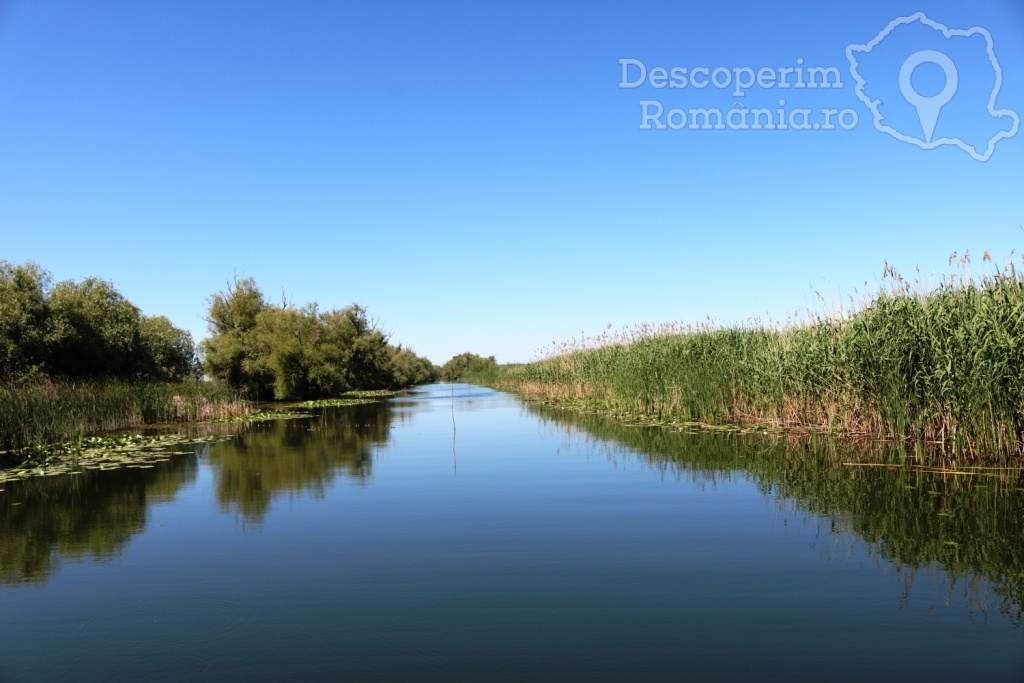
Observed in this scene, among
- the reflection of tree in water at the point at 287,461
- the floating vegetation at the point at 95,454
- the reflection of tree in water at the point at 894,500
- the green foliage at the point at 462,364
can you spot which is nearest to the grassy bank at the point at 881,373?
the reflection of tree in water at the point at 894,500

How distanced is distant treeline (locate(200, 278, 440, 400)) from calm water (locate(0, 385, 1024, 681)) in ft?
95.6

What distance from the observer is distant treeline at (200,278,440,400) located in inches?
1543

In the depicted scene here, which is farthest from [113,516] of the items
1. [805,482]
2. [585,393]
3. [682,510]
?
[585,393]

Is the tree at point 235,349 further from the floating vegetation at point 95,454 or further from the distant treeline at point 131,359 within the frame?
the floating vegetation at point 95,454

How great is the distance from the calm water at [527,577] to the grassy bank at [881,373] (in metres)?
1.36

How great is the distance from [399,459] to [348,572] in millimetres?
7589

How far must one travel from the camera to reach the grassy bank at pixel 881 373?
969 centimetres

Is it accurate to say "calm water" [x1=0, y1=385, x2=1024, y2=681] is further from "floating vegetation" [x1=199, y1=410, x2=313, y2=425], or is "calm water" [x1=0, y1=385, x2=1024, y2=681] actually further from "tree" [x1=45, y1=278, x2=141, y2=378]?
"tree" [x1=45, y1=278, x2=141, y2=378]

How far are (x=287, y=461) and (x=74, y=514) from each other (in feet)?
15.7

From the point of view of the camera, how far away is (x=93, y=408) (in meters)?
19.6

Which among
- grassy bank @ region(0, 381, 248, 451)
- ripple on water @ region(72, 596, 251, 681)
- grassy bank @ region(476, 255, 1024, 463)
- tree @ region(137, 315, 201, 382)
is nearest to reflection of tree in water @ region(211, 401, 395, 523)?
ripple on water @ region(72, 596, 251, 681)

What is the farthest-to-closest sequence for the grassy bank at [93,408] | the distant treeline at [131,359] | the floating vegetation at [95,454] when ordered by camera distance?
1. the distant treeline at [131,359]
2. the grassy bank at [93,408]
3. the floating vegetation at [95,454]

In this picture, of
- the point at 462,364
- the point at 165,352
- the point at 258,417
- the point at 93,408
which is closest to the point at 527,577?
the point at 93,408

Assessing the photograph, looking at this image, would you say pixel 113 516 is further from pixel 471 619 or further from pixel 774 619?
pixel 774 619
